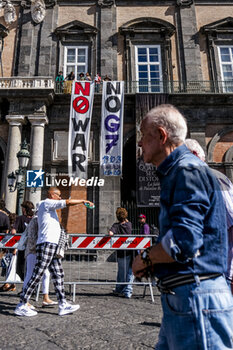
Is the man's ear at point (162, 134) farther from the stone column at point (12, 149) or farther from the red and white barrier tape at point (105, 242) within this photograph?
the stone column at point (12, 149)

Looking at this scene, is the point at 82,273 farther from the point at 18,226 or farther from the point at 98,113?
the point at 98,113

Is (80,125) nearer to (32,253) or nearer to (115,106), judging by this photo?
(115,106)

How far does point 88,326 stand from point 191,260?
2738 millimetres

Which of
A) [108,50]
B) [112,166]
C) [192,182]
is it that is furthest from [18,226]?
[108,50]

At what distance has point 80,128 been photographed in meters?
13.1

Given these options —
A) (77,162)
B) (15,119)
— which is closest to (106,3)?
(15,119)

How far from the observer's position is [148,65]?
54.6 feet

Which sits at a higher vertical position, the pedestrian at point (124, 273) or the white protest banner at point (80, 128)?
the white protest banner at point (80, 128)

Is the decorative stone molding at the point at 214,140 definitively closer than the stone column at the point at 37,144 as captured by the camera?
No

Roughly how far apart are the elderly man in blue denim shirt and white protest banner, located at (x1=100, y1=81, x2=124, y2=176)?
11478 mm

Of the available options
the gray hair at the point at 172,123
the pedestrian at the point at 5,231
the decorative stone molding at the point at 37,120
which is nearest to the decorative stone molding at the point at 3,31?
the decorative stone molding at the point at 37,120

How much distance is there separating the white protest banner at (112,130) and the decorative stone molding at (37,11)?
7.24 meters

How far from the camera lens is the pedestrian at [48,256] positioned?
3.97m

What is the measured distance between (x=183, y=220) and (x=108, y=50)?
1710cm
